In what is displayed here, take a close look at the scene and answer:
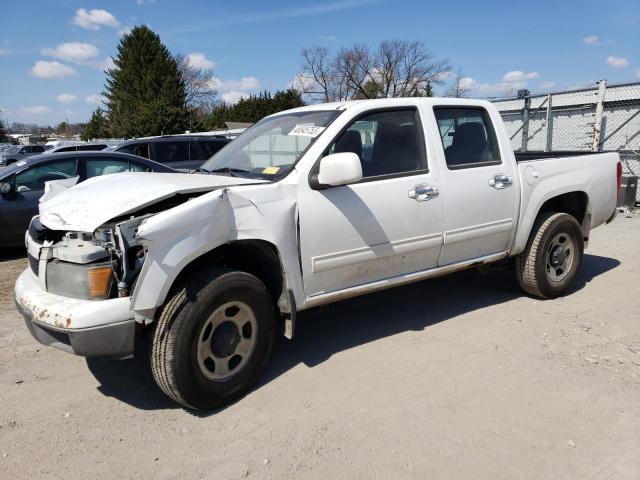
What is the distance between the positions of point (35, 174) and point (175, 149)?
384cm

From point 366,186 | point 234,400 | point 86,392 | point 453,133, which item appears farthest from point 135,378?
point 453,133

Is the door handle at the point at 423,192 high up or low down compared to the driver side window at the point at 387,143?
→ down

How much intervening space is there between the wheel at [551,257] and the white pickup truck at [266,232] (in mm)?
213

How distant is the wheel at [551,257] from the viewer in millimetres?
4816

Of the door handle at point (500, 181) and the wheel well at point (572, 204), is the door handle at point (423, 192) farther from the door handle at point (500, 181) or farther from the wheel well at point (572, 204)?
the wheel well at point (572, 204)

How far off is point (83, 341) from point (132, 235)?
0.63 metres

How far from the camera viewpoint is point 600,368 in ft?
11.8

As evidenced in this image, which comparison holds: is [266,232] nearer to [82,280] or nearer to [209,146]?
[82,280]

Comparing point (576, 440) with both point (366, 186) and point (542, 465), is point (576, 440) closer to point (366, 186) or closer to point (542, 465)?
point (542, 465)

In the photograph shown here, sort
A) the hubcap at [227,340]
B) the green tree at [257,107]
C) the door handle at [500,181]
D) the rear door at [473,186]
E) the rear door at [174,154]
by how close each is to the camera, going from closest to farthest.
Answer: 1. the hubcap at [227,340]
2. the rear door at [473,186]
3. the door handle at [500,181]
4. the rear door at [174,154]
5. the green tree at [257,107]

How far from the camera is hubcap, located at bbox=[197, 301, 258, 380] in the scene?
3078 mm

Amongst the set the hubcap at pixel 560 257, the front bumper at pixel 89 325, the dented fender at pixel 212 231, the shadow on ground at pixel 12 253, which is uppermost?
the dented fender at pixel 212 231

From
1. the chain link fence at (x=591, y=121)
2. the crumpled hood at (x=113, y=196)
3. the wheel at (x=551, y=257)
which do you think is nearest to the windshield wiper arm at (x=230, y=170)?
the crumpled hood at (x=113, y=196)

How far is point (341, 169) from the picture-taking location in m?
3.17
